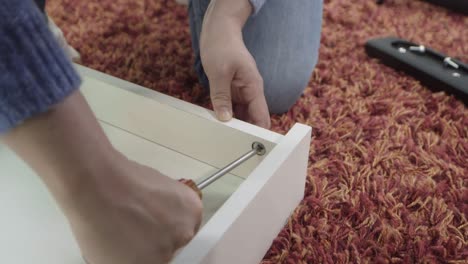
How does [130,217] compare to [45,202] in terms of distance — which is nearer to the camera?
[130,217]

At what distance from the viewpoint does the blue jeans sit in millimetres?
765

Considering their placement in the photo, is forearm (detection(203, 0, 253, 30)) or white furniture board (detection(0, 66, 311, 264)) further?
forearm (detection(203, 0, 253, 30))

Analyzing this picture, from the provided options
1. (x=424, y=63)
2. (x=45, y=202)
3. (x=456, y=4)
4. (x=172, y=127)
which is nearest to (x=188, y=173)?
(x=172, y=127)

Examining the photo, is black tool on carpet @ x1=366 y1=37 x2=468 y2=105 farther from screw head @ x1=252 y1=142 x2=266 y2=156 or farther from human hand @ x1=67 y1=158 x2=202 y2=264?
human hand @ x1=67 y1=158 x2=202 y2=264

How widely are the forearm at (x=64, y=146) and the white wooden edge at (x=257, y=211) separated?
0.38ft

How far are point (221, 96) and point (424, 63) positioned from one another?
1.55 feet

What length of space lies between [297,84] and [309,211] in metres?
0.24

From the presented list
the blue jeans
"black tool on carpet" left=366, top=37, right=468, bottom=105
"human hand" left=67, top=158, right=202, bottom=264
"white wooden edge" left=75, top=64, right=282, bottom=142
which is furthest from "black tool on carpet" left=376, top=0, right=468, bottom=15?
"human hand" left=67, top=158, right=202, bottom=264

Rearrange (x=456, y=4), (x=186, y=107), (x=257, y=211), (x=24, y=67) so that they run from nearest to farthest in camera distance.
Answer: (x=24, y=67), (x=257, y=211), (x=186, y=107), (x=456, y=4)

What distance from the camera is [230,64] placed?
598 millimetres

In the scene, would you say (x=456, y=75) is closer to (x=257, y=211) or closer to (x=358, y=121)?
(x=358, y=121)

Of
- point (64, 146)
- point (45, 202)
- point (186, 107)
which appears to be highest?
point (64, 146)

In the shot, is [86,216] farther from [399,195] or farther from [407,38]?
[407,38]

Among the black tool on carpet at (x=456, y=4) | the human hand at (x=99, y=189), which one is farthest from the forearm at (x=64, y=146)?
the black tool on carpet at (x=456, y=4)
